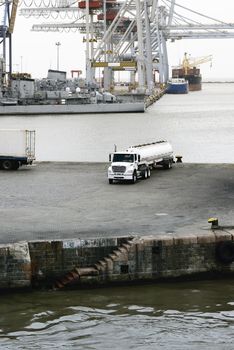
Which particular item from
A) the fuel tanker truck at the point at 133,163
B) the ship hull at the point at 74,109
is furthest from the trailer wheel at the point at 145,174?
the ship hull at the point at 74,109

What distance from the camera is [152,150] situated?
43.6 metres

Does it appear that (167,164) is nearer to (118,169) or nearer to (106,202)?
(118,169)

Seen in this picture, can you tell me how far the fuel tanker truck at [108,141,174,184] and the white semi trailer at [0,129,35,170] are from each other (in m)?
7.15

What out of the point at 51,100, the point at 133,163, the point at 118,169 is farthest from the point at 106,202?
the point at 51,100

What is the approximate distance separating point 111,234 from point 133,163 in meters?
14.0

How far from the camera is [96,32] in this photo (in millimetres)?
192125

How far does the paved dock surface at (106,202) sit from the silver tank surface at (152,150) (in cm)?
107

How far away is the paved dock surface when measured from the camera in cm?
2723

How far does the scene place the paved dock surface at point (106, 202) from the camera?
27.2 metres

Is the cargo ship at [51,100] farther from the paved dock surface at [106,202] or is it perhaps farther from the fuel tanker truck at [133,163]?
the fuel tanker truck at [133,163]

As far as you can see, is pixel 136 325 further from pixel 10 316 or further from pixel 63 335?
pixel 10 316

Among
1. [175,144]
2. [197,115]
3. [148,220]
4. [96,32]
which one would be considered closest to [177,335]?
[148,220]

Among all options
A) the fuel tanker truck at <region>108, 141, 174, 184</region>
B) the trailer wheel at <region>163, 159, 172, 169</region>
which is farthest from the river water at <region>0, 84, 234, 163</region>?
the fuel tanker truck at <region>108, 141, 174, 184</region>

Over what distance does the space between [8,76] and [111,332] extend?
449 feet
